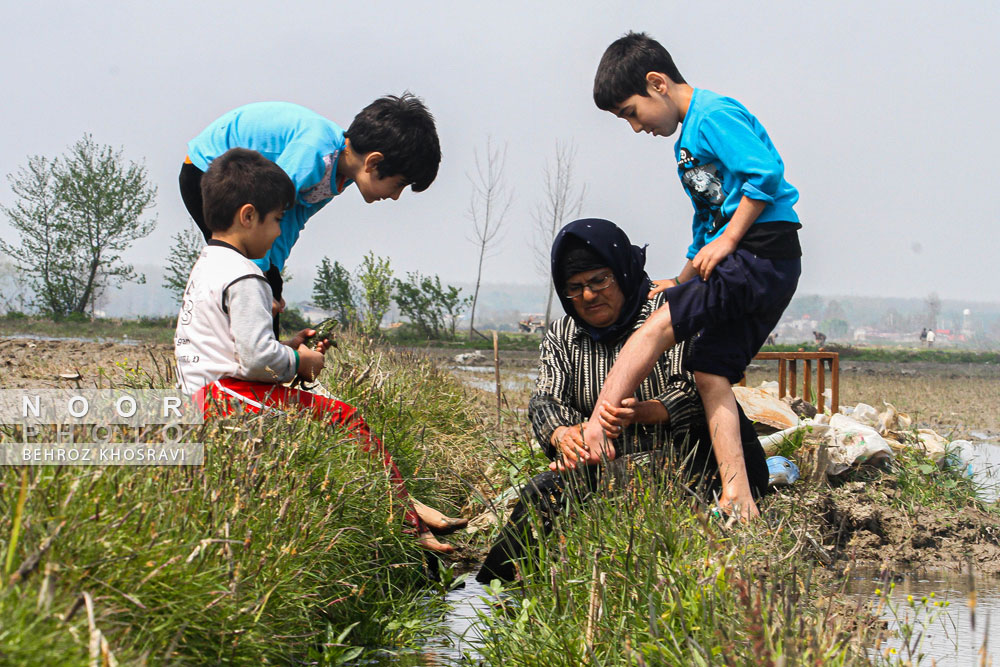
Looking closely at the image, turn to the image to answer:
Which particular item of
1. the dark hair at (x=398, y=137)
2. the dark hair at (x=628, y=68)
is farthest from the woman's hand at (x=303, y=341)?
the dark hair at (x=628, y=68)

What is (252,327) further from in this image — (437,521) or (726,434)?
(726,434)

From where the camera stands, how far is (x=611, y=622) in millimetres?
2445

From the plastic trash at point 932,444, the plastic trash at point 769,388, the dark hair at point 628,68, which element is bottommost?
the plastic trash at point 932,444

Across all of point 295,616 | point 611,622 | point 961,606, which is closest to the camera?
point 611,622

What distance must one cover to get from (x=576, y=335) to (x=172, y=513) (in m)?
2.05

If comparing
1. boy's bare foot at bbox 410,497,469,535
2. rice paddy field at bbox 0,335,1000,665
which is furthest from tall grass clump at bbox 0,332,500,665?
boy's bare foot at bbox 410,497,469,535

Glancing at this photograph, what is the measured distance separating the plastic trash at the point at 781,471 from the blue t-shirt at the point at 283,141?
2.64m

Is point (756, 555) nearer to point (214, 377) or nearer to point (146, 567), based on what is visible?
point (146, 567)

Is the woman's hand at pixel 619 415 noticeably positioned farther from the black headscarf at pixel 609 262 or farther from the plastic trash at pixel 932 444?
the plastic trash at pixel 932 444

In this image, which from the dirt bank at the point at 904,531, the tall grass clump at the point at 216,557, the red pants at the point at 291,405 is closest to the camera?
the tall grass clump at the point at 216,557

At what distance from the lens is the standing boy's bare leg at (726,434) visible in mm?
3293

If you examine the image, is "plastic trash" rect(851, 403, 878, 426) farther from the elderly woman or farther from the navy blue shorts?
the navy blue shorts

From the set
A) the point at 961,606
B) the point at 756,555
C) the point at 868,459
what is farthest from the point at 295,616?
the point at 868,459

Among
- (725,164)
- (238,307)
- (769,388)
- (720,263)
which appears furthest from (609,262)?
(769,388)
